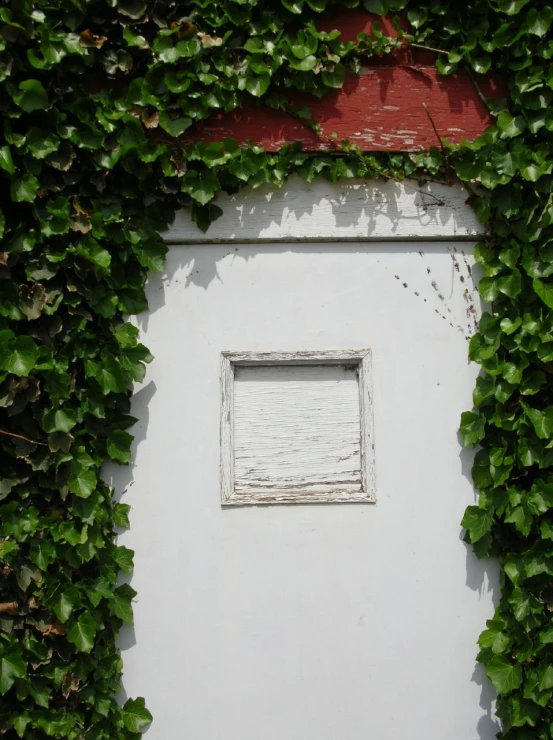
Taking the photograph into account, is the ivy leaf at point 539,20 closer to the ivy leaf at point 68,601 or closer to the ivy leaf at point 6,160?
the ivy leaf at point 6,160

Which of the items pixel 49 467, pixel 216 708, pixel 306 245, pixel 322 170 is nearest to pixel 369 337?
pixel 306 245

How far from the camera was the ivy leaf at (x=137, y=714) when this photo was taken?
2732 mm

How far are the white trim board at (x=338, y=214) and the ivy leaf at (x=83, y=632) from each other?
1356 millimetres

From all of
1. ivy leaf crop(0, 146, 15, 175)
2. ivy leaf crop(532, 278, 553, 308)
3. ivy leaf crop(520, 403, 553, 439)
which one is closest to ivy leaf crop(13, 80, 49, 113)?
ivy leaf crop(0, 146, 15, 175)

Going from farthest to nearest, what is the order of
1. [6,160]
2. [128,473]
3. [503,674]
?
[128,473], [503,674], [6,160]

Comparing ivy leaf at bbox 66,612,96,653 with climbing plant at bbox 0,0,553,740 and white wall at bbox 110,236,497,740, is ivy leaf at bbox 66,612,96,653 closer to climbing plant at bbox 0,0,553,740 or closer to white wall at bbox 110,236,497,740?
climbing plant at bbox 0,0,553,740

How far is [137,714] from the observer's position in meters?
2.74

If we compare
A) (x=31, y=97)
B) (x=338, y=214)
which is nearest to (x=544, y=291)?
(x=338, y=214)

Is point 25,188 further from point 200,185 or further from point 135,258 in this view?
point 200,185

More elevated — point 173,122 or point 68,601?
point 173,122

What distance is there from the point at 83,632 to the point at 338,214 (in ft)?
5.63

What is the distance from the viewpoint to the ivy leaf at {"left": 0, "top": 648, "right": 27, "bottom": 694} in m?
2.59

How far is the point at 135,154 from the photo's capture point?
9.00 ft

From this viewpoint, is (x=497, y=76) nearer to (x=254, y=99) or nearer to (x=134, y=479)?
(x=254, y=99)
